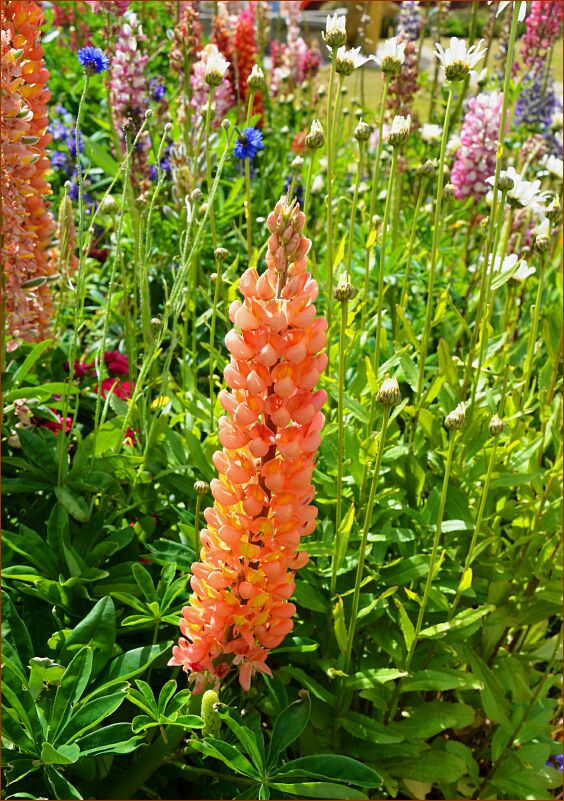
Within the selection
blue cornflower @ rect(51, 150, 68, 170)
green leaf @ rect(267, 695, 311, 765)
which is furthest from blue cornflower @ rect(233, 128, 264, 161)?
blue cornflower @ rect(51, 150, 68, 170)

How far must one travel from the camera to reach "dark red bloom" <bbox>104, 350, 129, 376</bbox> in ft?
5.49

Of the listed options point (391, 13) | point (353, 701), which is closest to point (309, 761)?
point (353, 701)

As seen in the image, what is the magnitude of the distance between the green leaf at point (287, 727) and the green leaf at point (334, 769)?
0.02m

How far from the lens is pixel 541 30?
275 centimetres

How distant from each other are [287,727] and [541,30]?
7.87ft

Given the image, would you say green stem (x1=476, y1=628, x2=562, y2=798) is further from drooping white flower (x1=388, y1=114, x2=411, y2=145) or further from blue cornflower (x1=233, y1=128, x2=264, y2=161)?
blue cornflower (x1=233, y1=128, x2=264, y2=161)

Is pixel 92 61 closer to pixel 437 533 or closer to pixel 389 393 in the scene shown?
pixel 389 393

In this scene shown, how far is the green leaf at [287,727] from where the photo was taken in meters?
1.01

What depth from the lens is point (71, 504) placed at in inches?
49.3

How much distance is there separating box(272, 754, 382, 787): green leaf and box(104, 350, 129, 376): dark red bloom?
0.85 meters

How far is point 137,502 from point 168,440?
0.11 meters

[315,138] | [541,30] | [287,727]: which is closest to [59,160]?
[541,30]

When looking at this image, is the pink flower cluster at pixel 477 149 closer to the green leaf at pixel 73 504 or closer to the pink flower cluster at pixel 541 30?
the pink flower cluster at pixel 541 30

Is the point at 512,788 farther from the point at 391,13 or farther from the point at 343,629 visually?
the point at 391,13
